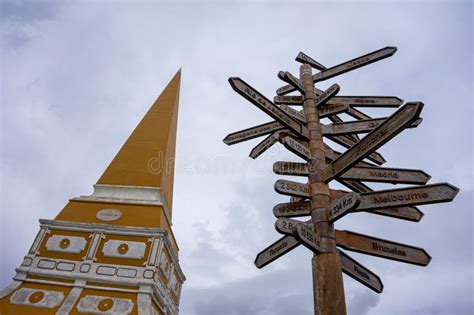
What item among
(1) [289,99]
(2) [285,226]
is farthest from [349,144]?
(2) [285,226]

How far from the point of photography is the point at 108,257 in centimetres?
1182

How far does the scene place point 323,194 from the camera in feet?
10.8

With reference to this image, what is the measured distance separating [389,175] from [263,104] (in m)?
1.62

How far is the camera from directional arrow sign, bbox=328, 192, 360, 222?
2.71 meters

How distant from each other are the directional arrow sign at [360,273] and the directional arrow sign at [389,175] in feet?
2.80

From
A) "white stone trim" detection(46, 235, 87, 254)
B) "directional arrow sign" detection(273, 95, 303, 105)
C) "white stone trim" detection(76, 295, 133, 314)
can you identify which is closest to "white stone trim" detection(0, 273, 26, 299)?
"white stone trim" detection(46, 235, 87, 254)

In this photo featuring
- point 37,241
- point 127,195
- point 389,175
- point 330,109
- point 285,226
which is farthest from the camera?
point 127,195

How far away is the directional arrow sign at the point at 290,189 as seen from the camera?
3281mm

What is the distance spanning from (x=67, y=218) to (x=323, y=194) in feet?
42.9

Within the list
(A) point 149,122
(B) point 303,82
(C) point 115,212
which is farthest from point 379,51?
(A) point 149,122

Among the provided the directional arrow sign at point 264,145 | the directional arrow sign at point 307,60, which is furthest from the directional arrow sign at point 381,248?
the directional arrow sign at point 307,60

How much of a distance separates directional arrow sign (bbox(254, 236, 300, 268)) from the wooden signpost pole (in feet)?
1.40

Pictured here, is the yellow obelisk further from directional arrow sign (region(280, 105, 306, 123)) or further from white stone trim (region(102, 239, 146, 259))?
directional arrow sign (region(280, 105, 306, 123))

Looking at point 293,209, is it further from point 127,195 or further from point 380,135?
point 127,195
